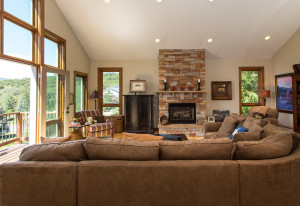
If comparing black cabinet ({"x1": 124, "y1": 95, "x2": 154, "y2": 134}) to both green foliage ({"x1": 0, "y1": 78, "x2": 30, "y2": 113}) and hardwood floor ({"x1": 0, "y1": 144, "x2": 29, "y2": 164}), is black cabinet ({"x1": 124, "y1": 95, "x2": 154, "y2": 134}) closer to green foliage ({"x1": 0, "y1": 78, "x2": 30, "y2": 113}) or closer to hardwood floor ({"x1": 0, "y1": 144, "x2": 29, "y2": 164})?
green foliage ({"x1": 0, "y1": 78, "x2": 30, "y2": 113})

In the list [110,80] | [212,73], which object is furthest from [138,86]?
[212,73]

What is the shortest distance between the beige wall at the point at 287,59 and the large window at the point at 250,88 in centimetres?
48

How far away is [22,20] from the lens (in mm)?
3656

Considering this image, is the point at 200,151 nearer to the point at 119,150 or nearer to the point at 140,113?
the point at 119,150

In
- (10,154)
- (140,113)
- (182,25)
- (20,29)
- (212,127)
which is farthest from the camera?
(140,113)

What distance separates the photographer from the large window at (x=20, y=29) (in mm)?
3271

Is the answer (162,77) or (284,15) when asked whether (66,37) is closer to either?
(162,77)

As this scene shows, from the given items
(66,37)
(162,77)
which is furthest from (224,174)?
(66,37)

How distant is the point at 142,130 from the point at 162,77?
199cm

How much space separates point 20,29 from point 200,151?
420cm

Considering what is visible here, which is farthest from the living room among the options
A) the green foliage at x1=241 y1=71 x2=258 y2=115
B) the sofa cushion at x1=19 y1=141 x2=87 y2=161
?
the sofa cushion at x1=19 y1=141 x2=87 y2=161

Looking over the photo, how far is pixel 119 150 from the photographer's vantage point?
1.64 meters

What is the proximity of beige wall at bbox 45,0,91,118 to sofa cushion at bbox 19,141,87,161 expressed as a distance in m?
3.74

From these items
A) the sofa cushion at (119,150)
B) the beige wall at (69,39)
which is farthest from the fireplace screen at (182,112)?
the sofa cushion at (119,150)
